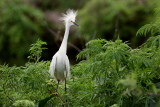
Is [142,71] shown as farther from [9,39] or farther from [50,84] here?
[9,39]

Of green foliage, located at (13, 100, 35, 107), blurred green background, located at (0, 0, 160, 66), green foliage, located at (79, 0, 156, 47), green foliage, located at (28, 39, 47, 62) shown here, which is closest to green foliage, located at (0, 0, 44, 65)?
blurred green background, located at (0, 0, 160, 66)

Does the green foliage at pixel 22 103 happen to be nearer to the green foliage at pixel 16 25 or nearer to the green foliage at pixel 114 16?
the green foliage at pixel 16 25

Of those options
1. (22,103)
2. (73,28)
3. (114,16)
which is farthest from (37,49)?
(114,16)

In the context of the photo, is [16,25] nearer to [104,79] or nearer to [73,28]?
[73,28]

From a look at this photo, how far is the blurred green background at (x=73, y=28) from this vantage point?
238 inches

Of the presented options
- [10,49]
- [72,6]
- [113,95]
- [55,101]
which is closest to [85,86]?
[55,101]

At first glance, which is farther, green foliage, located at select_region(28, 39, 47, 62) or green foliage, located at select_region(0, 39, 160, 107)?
green foliage, located at select_region(28, 39, 47, 62)

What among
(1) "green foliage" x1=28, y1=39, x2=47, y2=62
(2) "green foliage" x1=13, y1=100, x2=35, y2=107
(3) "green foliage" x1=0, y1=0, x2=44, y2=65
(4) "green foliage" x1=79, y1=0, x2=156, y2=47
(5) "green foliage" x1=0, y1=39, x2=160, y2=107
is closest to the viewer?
(2) "green foliage" x1=13, y1=100, x2=35, y2=107

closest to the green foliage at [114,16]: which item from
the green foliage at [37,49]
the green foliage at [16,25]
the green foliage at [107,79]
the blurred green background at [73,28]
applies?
the blurred green background at [73,28]

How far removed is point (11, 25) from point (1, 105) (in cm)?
446

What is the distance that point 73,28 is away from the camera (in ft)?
20.3

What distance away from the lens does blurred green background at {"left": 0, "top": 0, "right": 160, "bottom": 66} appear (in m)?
6.05

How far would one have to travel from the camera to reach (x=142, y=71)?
166 centimetres

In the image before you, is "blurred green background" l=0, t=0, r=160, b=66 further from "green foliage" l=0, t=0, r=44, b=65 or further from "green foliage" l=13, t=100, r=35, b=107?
"green foliage" l=13, t=100, r=35, b=107
